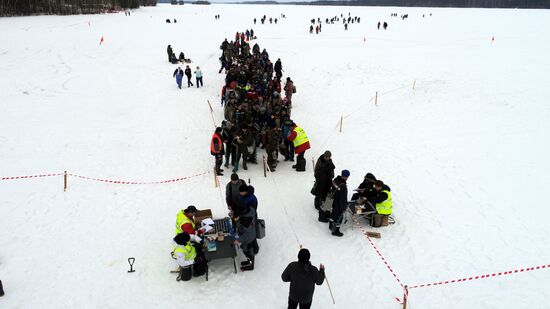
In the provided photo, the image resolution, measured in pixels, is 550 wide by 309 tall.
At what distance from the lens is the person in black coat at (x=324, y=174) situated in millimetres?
9289

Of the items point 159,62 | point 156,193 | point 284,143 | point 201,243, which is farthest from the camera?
point 159,62

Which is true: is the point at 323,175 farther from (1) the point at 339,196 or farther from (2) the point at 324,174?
(1) the point at 339,196

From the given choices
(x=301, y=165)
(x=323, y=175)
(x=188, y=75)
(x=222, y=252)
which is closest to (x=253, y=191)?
(x=222, y=252)

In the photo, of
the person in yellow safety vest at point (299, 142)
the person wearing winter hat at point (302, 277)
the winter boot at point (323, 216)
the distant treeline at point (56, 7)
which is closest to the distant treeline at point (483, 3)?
the distant treeline at point (56, 7)

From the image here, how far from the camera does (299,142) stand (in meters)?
11.8

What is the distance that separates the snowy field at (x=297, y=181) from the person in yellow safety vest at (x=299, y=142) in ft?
1.31

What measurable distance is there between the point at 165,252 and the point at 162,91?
48.9 feet

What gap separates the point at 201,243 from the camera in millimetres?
7520

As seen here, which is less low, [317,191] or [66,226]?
[317,191]

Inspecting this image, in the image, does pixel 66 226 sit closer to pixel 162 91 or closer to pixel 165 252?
pixel 165 252

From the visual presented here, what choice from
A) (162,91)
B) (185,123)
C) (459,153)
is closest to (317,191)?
(459,153)

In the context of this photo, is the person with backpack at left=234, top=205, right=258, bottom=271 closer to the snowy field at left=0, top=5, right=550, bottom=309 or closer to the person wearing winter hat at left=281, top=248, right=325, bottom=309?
the snowy field at left=0, top=5, right=550, bottom=309

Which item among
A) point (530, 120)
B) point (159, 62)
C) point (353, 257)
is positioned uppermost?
point (159, 62)

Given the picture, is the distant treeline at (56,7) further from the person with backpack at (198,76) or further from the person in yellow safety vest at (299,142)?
the person in yellow safety vest at (299,142)
